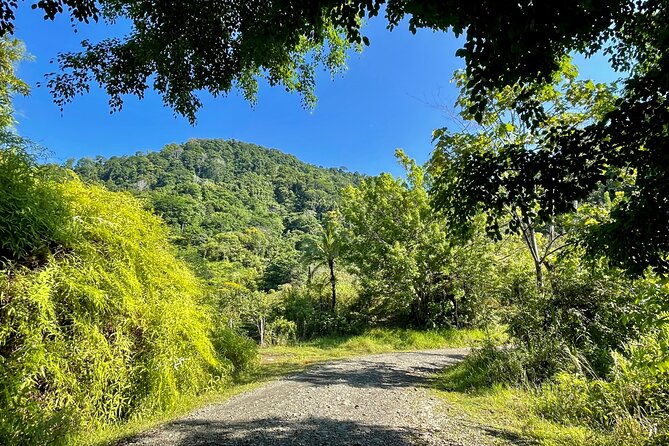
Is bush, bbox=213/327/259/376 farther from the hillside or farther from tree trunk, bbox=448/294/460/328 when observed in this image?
the hillside

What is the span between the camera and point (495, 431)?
4301 millimetres

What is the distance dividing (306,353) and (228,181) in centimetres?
8756

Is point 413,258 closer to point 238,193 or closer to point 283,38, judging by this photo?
point 283,38

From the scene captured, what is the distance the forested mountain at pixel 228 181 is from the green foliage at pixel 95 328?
4446cm

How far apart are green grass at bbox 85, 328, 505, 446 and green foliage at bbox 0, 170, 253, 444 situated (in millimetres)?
242

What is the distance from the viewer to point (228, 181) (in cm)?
9675

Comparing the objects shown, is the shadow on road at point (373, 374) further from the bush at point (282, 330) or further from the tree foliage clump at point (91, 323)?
the bush at point (282, 330)

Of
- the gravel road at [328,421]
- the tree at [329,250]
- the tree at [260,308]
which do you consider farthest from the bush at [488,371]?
the tree at [329,250]

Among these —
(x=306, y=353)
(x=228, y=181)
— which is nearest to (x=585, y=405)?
(x=306, y=353)

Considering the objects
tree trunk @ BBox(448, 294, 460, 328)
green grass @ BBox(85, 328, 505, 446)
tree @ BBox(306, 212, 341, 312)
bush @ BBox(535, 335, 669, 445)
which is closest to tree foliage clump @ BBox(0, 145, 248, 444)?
green grass @ BBox(85, 328, 505, 446)

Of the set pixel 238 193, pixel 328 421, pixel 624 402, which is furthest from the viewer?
pixel 238 193

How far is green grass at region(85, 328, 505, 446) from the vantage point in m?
4.53

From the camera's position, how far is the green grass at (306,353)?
14.8 feet

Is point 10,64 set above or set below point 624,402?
above
